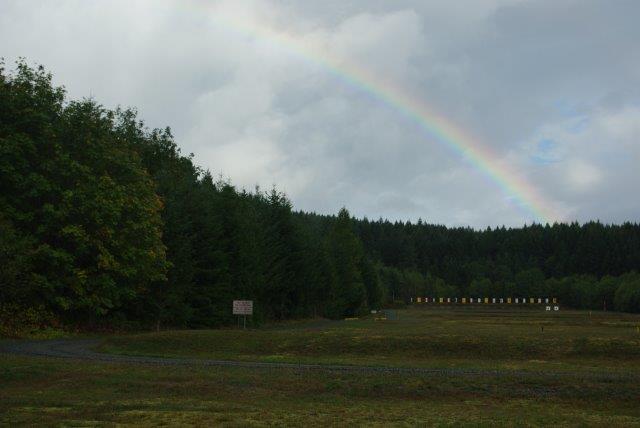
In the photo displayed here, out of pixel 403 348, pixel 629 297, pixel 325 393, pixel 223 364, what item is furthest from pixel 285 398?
pixel 629 297

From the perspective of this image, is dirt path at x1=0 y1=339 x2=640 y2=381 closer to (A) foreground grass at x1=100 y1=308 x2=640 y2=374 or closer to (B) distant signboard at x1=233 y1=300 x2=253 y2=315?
(A) foreground grass at x1=100 y1=308 x2=640 y2=374

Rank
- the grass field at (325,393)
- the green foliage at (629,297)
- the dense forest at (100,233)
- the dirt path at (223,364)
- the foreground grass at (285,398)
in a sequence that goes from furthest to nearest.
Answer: the green foliage at (629,297)
the dense forest at (100,233)
the dirt path at (223,364)
the grass field at (325,393)
the foreground grass at (285,398)

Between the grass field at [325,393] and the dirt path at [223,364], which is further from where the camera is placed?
the dirt path at [223,364]

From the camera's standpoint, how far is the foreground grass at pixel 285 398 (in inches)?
656

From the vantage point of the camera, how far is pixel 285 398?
21.0 m

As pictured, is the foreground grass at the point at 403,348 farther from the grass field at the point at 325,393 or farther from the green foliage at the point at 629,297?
the green foliage at the point at 629,297

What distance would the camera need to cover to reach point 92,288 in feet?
151

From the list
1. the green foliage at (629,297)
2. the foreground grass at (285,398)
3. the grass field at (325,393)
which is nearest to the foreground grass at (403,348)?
the grass field at (325,393)

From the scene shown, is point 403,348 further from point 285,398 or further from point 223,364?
point 285,398

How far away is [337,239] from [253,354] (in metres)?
66.6

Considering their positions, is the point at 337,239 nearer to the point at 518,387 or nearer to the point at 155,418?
the point at 518,387

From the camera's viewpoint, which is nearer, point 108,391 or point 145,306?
point 108,391

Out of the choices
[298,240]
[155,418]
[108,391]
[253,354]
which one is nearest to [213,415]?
[155,418]

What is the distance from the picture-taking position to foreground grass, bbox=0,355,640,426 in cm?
1666
